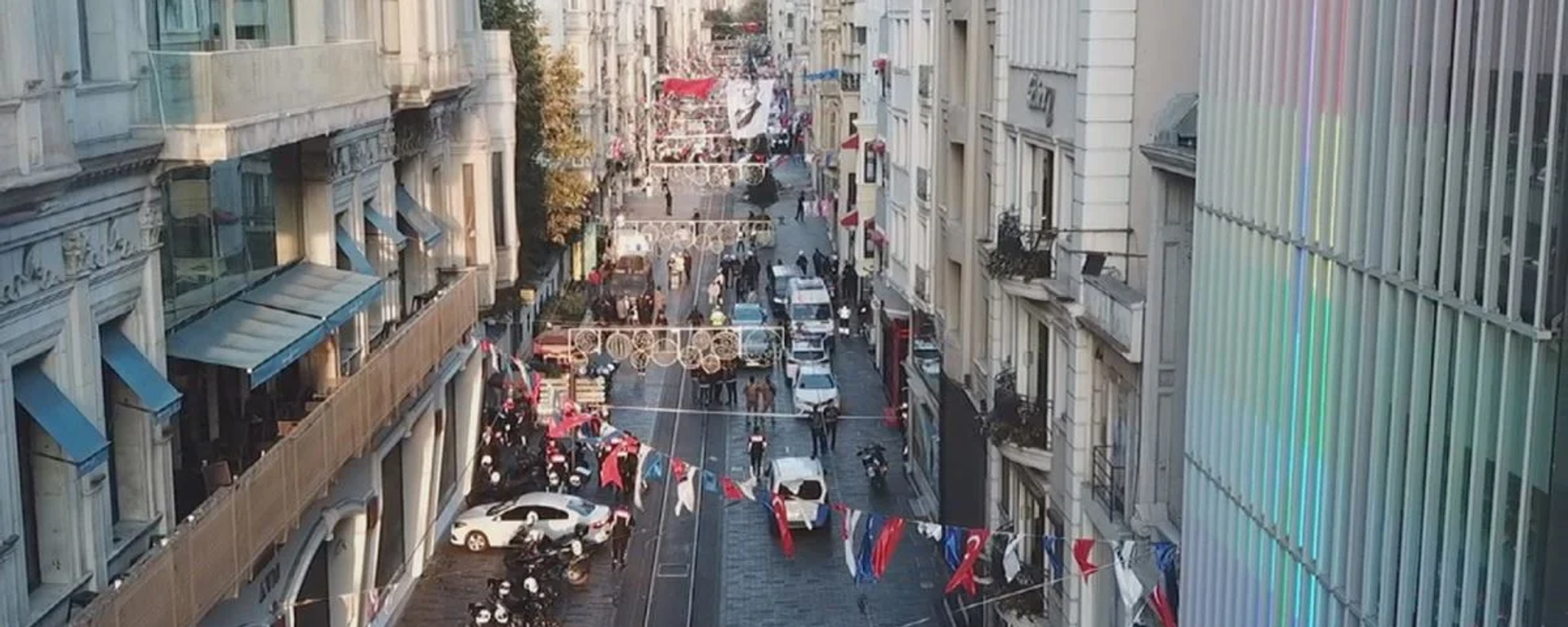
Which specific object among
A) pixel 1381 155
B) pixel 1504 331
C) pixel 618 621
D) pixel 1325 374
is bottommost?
pixel 618 621

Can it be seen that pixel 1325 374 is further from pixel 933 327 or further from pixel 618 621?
pixel 933 327

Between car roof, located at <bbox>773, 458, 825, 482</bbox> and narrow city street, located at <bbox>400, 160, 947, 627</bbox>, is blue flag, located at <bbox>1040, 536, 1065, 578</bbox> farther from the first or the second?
car roof, located at <bbox>773, 458, 825, 482</bbox>

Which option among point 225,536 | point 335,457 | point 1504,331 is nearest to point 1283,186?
point 1504,331

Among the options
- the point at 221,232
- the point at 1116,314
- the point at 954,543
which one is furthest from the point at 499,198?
the point at 1116,314

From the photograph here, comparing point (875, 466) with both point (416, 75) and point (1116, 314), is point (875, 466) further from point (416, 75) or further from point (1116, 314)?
point (1116, 314)

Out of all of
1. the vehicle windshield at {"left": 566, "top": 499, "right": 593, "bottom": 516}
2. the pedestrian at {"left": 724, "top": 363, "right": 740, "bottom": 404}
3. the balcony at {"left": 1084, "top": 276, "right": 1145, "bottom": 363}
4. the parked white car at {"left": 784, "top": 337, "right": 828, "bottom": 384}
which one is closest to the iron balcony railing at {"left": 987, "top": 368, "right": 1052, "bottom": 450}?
the balcony at {"left": 1084, "top": 276, "right": 1145, "bottom": 363}

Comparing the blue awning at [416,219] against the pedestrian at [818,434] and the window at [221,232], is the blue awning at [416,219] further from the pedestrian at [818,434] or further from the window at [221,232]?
the pedestrian at [818,434]
